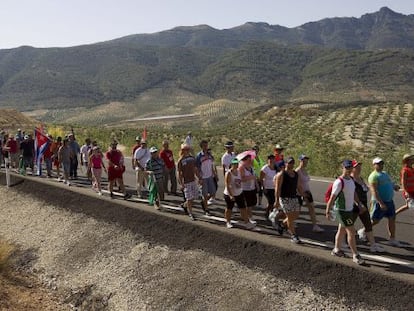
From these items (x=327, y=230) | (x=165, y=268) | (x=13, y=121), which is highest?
(x=327, y=230)

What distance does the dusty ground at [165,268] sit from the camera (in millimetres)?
7648

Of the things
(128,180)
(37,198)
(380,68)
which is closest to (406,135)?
(128,180)

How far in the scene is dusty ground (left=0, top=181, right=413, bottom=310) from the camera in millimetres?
7648

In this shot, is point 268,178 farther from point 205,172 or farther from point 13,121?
point 13,121

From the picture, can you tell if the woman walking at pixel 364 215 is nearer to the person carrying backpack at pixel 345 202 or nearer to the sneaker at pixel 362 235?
the sneaker at pixel 362 235

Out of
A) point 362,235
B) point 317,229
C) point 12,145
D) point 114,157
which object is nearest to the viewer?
point 362,235

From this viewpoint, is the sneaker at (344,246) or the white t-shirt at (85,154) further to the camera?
the white t-shirt at (85,154)

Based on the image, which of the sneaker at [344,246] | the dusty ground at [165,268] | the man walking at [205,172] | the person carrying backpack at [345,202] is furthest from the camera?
the man walking at [205,172]

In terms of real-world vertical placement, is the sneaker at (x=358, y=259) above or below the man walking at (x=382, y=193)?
below

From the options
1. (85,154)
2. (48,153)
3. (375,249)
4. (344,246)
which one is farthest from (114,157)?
(375,249)

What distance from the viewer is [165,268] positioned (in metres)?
10.1

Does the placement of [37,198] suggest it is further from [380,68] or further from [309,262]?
[380,68]

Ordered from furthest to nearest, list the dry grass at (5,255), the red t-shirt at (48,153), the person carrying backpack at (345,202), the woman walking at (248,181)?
the red t-shirt at (48,153), the dry grass at (5,255), the woman walking at (248,181), the person carrying backpack at (345,202)

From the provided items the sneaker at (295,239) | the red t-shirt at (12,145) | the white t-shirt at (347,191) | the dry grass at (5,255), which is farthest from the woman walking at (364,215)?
the red t-shirt at (12,145)
